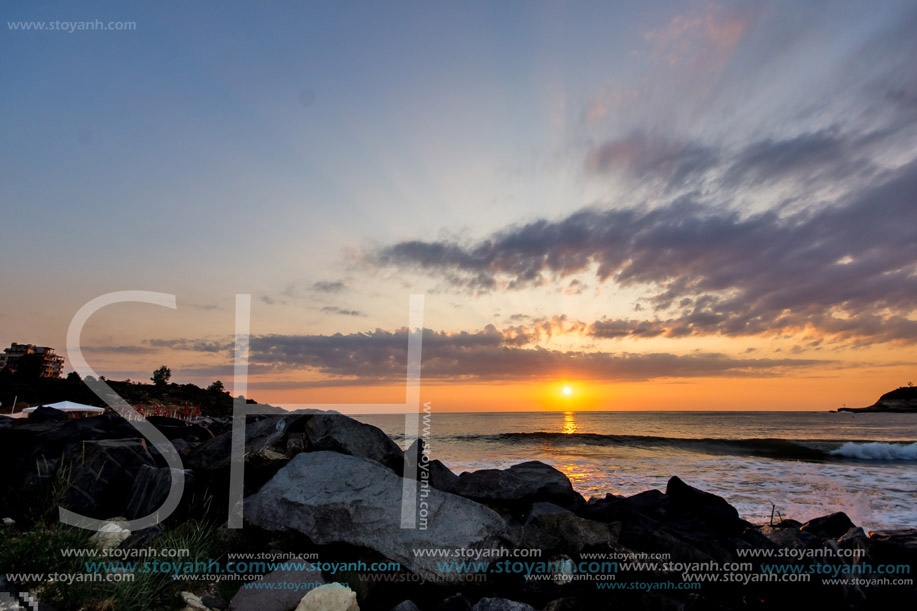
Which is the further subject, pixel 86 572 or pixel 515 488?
pixel 515 488

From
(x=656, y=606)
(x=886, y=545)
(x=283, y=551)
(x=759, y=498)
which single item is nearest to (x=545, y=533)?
(x=656, y=606)

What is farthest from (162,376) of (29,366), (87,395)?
(87,395)

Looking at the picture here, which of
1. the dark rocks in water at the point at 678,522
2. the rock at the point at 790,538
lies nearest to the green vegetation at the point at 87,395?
the dark rocks in water at the point at 678,522

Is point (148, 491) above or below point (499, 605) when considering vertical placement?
above

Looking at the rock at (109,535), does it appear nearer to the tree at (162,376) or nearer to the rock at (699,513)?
the rock at (699,513)

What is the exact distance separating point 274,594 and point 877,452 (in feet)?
144

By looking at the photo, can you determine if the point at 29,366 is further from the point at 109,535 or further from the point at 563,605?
the point at 563,605

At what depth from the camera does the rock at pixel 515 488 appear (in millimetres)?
10234

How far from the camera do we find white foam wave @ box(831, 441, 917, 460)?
110ft

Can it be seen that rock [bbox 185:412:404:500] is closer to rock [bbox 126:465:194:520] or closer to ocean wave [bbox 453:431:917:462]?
rock [bbox 126:465:194:520]

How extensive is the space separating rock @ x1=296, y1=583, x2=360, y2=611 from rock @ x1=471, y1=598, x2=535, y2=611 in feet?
4.72

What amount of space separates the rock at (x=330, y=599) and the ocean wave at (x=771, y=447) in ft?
112

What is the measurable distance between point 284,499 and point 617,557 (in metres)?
4.97

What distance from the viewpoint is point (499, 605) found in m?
5.72
